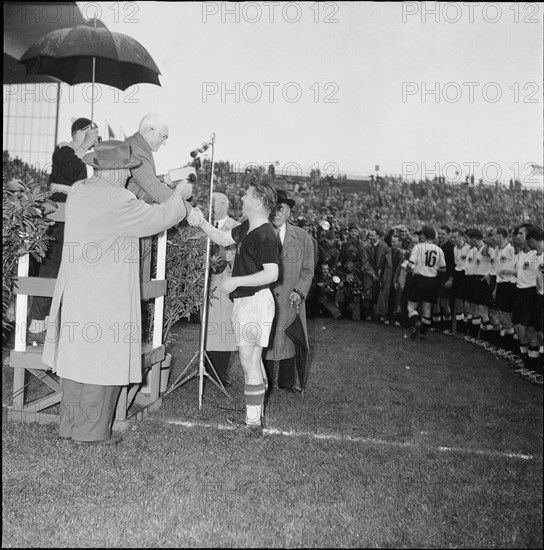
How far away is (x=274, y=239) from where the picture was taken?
5.09 m

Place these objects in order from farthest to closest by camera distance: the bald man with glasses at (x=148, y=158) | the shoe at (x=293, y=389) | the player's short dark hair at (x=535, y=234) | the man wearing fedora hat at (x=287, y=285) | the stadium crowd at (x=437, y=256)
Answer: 1. the stadium crowd at (x=437, y=256)
2. the player's short dark hair at (x=535, y=234)
3. the shoe at (x=293, y=389)
4. the man wearing fedora hat at (x=287, y=285)
5. the bald man with glasses at (x=148, y=158)

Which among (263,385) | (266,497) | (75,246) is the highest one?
(75,246)

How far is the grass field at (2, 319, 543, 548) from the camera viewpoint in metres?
3.29

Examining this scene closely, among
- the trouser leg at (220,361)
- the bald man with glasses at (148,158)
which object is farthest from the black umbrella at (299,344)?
the bald man with glasses at (148,158)

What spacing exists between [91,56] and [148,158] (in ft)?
6.83

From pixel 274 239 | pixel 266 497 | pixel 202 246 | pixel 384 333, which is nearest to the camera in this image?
pixel 266 497

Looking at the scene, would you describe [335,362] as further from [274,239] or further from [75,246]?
[75,246]

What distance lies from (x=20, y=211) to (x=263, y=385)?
6.98 ft

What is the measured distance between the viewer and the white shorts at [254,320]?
5.10 meters

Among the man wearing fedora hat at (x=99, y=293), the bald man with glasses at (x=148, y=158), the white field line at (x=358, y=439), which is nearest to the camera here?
the man wearing fedora hat at (x=99, y=293)

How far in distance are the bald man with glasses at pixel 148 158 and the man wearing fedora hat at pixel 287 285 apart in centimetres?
169

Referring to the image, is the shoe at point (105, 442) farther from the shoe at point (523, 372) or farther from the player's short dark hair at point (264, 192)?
the shoe at point (523, 372)

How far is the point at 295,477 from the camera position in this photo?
4176 mm

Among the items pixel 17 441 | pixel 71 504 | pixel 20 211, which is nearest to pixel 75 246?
pixel 20 211
